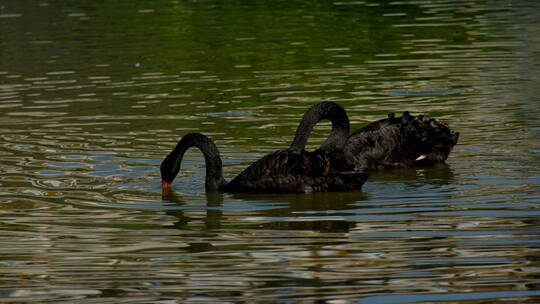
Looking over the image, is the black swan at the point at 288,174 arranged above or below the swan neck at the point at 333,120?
below

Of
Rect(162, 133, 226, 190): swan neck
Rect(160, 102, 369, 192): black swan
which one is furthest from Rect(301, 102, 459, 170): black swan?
Rect(162, 133, 226, 190): swan neck

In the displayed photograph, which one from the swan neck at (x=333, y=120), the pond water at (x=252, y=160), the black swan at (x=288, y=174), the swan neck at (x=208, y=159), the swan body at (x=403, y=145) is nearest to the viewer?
the pond water at (x=252, y=160)

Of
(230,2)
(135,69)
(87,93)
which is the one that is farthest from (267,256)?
(230,2)

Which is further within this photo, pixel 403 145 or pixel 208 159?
pixel 403 145

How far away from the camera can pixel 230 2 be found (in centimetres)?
3153

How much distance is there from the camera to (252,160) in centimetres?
1193

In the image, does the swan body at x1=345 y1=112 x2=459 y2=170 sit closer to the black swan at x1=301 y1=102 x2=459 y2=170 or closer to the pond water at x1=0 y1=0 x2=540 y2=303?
the black swan at x1=301 y1=102 x2=459 y2=170

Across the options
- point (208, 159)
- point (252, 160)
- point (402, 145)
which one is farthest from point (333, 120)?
point (208, 159)

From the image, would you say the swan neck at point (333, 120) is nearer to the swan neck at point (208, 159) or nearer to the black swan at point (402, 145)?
the black swan at point (402, 145)

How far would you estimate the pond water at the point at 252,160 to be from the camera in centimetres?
722

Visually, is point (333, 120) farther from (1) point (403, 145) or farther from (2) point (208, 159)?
(2) point (208, 159)

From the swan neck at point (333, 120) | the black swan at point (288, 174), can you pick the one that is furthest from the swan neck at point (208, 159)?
the swan neck at point (333, 120)

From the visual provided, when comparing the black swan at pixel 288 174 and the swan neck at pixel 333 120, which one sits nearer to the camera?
the black swan at pixel 288 174

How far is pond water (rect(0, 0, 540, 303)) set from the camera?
7.22 metres
